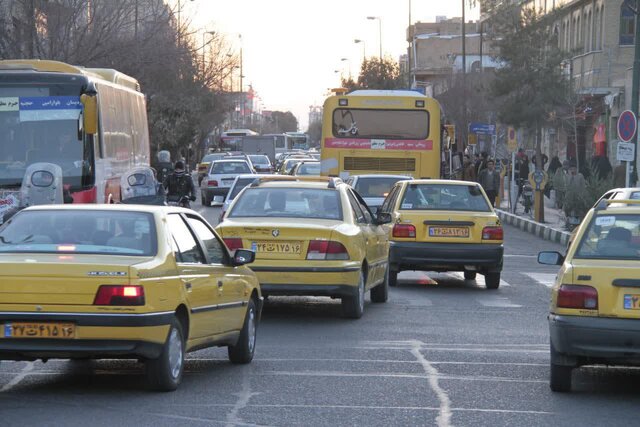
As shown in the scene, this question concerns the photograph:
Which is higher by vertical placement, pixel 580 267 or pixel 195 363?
pixel 580 267

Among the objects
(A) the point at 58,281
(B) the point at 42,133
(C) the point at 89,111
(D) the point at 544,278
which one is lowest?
(D) the point at 544,278

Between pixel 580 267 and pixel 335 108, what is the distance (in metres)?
24.1

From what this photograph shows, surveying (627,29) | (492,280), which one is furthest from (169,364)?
(627,29)

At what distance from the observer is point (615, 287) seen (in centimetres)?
921

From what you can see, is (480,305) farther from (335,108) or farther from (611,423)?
(335,108)

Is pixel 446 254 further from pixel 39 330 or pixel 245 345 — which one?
pixel 39 330

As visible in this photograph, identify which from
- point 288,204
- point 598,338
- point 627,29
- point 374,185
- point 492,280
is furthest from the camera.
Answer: point 627,29

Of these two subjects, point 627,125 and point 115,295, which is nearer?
point 115,295

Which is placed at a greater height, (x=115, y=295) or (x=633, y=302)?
(x=115, y=295)

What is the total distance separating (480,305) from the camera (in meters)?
17.1

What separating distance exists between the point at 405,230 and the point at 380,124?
14625 mm

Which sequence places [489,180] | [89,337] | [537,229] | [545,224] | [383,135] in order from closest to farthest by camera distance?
[89,337] < [383,135] < [537,229] < [545,224] < [489,180]

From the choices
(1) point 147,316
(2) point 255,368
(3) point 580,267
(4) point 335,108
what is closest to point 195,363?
(2) point 255,368

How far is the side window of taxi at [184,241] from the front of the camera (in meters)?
9.85
